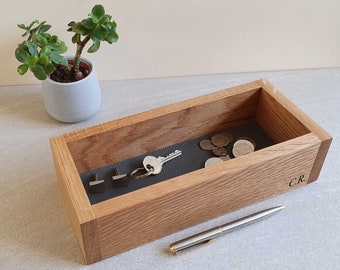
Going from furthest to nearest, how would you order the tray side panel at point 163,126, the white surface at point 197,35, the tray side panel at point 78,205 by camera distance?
the white surface at point 197,35
the tray side panel at point 163,126
the tray side panel at point 78,205

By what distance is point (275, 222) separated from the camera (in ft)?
1.77

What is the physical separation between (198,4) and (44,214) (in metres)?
0.40

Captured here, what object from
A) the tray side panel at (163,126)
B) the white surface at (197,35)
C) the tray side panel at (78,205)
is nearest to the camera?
the tray side panel at (78,205)

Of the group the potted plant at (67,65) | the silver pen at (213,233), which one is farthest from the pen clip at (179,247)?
the potted plant at (67,65)

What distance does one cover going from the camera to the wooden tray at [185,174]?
47cm

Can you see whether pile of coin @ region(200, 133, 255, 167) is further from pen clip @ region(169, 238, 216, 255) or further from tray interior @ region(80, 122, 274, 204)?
pen clip @ region(169, 238, 216, 255)

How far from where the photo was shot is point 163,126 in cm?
58

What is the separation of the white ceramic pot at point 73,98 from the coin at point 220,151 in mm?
196

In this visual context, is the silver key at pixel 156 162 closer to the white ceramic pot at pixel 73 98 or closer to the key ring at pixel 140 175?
the key ring at pixel 140 175

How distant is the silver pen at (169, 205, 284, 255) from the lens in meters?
0.50

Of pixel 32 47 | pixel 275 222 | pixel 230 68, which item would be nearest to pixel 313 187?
pixel 275 222

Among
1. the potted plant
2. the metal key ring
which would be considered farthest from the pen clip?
the potted plant

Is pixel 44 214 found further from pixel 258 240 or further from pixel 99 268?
pixel 258 240

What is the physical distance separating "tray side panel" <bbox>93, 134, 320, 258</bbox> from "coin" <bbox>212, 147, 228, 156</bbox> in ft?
0.26
